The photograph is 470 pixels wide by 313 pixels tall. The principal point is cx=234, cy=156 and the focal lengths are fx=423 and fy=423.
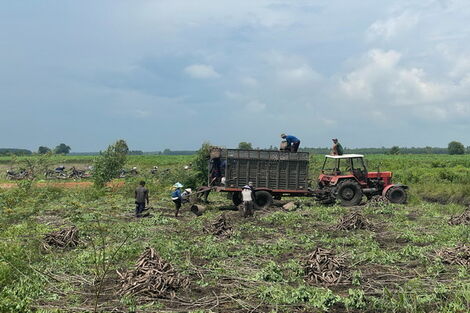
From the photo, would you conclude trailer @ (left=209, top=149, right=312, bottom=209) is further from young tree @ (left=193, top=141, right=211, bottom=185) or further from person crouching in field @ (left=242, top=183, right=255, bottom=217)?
young tree @ (left=193, top=141, right=211, bottom=185)

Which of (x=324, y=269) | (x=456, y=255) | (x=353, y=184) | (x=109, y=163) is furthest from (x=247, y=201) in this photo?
(x=109, y=163)

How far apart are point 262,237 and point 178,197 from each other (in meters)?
4.90

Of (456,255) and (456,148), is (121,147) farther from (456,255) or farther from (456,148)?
(456,148)

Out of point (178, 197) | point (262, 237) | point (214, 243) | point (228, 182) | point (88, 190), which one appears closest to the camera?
point (214, 243)

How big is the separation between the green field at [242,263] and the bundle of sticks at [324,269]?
0.10 metres

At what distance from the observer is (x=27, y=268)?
7.78m

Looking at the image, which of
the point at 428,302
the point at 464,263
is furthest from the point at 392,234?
the point at 428,302

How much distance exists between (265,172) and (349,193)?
3.80 metres

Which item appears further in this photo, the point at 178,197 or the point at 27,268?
the point at 178,197

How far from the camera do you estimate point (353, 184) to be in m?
18.0

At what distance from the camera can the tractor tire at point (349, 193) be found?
1792 centimetres

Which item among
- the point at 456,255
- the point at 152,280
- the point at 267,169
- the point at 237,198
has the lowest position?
the point at 152,280

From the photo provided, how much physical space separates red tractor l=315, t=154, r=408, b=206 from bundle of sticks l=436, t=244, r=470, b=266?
875 cm

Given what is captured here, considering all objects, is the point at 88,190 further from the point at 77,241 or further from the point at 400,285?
the point at 400,285
